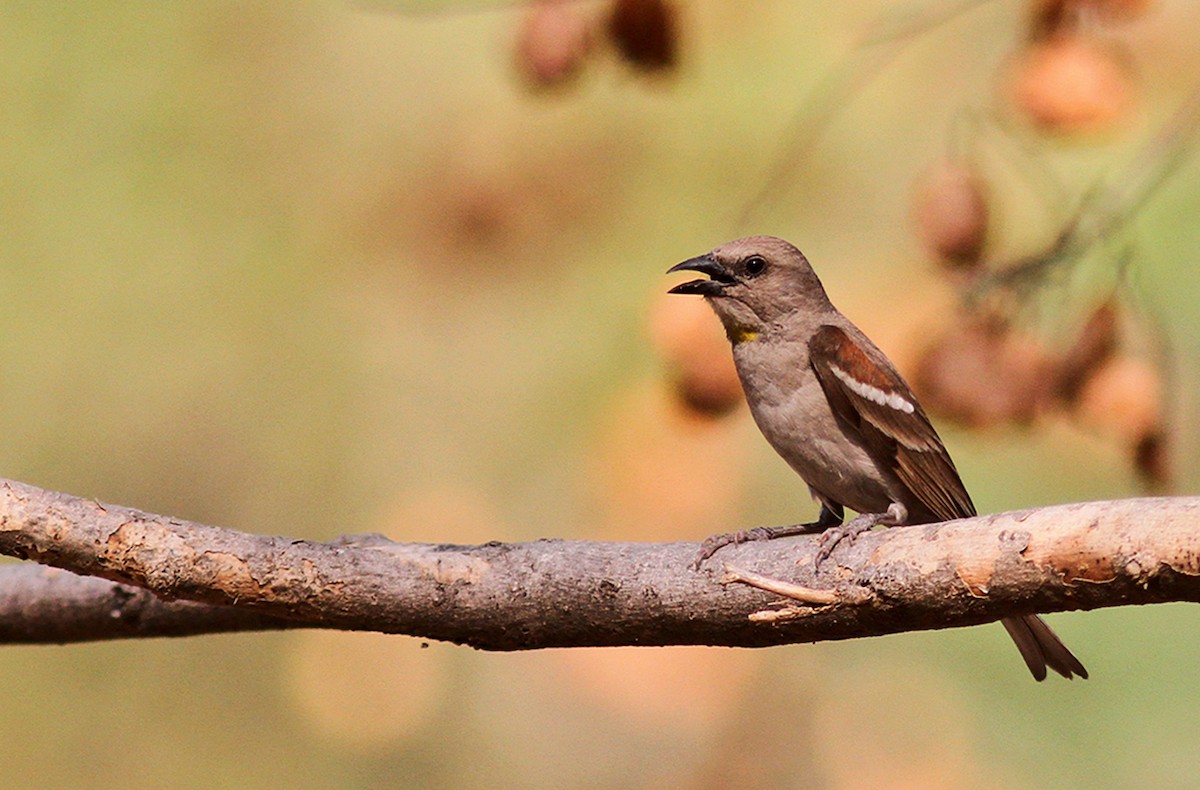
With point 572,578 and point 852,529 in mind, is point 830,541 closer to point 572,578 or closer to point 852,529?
point 852,529

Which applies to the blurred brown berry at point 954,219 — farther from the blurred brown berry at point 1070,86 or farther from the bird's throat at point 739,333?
the bird's throat at point 739,333

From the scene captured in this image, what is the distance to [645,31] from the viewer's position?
4.30m

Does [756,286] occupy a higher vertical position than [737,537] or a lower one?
higher

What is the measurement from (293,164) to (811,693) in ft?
16.7

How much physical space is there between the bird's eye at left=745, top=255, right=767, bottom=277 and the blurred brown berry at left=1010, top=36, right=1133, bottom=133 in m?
1.02

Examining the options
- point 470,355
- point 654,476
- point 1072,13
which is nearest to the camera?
point 1072,13

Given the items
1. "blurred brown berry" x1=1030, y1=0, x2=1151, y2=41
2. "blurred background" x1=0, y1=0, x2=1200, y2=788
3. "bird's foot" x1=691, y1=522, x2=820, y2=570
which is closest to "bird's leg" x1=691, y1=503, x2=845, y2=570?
"bird's foot" x1=691, y1=522, x2=820, y2=570

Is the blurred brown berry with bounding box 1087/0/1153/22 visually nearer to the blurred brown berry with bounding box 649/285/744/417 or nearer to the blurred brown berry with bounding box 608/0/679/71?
the blurred brown berry with bounding box 608/0/679/71

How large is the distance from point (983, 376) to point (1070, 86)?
89cm

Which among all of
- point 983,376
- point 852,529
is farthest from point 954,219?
point 852,529

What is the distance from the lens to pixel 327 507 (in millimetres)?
8586

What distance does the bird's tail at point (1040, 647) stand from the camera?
393 centimetres

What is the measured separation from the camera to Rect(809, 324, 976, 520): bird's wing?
435 cm

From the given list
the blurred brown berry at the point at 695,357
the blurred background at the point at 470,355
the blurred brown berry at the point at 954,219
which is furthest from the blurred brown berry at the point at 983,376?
the blurred background at the point at 470,355
